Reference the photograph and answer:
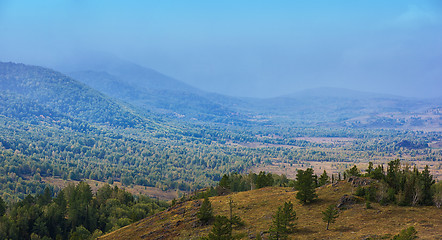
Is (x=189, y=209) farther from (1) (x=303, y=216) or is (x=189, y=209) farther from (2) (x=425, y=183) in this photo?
(2) (x=425, y=183)

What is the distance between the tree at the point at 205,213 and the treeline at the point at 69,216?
126 feet

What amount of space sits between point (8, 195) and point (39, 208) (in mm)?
69481

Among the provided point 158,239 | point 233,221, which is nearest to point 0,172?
point 158,239

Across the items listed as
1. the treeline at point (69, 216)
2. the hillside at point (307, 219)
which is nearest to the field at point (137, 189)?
the treeline at point (69, 216)

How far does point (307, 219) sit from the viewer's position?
161 feet

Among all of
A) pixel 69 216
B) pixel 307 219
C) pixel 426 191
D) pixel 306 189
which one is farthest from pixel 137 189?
pixel 426 191

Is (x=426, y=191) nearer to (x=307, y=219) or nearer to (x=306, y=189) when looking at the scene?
(x=306, y=189)

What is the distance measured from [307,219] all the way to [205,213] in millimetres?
18222

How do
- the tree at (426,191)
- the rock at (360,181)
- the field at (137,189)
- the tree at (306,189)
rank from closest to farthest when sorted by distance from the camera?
the tree at (426,191) < the tree at (306,189) < the rock at (360,181) < the field at (137,189)

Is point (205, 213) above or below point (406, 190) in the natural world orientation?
below

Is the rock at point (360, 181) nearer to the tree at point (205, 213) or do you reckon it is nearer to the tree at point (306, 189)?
the tree at point (306, 189)

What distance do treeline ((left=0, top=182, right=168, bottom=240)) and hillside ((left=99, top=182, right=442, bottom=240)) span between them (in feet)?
97.5

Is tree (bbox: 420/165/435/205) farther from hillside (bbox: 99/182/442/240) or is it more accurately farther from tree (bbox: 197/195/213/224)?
tree (bbox: 197/195/213/224)

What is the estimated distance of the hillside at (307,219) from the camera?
3991 cm
